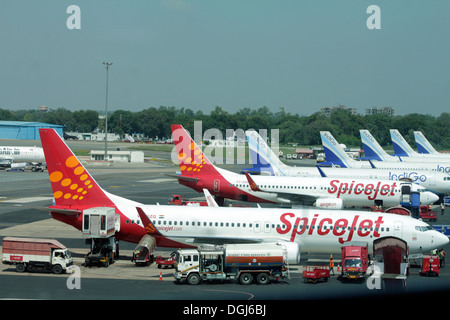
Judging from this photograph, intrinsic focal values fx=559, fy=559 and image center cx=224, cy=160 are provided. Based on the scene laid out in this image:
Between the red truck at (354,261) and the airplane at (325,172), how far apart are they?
36223mm

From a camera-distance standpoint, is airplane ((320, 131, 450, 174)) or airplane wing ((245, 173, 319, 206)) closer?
airplane wing ((245, 173, 319, 206))

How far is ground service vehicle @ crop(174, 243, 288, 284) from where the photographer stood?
35.2 m

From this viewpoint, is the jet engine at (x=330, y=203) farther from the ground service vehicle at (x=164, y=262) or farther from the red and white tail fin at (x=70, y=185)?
the red and white tail fin at (x=70, y=185)

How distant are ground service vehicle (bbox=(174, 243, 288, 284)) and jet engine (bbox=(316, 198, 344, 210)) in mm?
26845

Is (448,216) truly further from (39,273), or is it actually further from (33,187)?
(33,187)

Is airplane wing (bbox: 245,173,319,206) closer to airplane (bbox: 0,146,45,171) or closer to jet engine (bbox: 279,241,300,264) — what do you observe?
jet engine (bbox: 279,241,300,264)

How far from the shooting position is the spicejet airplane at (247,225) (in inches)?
1588

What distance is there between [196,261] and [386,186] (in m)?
36.5

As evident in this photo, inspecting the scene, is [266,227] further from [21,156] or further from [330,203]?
[21,156]

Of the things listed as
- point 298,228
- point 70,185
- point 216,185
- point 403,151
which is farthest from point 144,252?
point 403,151

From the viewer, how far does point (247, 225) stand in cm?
4062

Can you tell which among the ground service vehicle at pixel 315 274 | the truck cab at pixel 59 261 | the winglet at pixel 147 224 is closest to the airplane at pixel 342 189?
the winglet at pixel 147 224

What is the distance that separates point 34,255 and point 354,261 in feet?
70.5

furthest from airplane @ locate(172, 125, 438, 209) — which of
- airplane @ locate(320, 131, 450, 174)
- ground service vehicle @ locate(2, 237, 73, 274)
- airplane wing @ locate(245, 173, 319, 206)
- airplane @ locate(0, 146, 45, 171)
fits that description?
airplane @ locate(0, 146, 45, 171)
